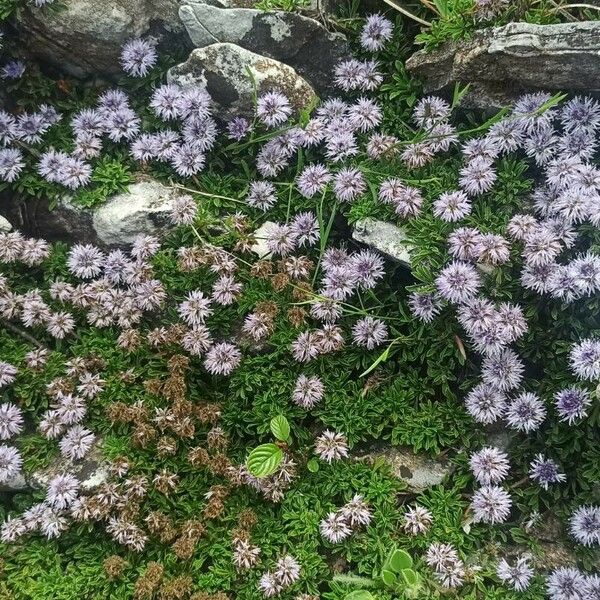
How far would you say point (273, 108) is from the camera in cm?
498

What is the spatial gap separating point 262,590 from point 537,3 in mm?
4536

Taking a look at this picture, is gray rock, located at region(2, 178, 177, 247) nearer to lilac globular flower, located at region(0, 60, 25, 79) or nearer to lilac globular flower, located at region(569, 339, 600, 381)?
lilac globular flower, located at region(0, 60, 25, 79)

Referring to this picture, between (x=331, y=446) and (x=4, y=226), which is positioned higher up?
(x=4, y=226)

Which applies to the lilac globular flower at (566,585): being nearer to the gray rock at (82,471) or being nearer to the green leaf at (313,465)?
the green leaf at (313,465)

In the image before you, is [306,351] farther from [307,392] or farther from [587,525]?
[587,525]

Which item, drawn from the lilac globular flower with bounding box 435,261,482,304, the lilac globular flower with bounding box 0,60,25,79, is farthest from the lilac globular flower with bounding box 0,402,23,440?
the lilac globular flower with bounding box 435,261,482,304

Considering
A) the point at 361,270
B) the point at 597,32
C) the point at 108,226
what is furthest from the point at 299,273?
the point at 597,32

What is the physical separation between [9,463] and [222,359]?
64.7 inches

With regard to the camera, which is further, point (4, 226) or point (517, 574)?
point (4, 226)

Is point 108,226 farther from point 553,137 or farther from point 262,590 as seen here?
point 553,137

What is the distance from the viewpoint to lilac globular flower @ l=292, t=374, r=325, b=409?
465 cm

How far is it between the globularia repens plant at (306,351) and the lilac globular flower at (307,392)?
24 millimetres

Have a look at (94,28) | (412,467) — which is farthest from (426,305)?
(94,28)

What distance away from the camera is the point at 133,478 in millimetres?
4523
